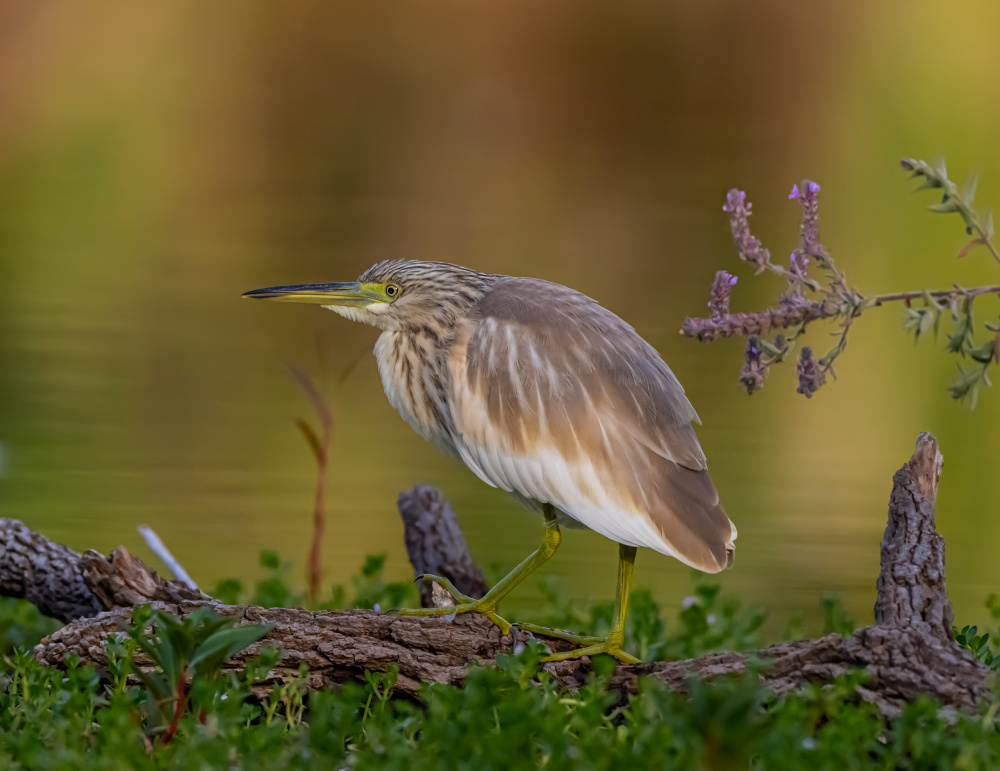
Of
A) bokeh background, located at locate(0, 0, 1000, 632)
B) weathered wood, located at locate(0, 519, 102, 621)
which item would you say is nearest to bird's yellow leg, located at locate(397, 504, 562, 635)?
weathered wood, located at locate(0, 519, 102, 621)

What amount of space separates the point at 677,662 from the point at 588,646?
32 centimetres

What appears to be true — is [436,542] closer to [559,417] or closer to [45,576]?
[559,417]

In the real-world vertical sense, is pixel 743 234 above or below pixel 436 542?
above

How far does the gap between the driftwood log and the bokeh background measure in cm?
166

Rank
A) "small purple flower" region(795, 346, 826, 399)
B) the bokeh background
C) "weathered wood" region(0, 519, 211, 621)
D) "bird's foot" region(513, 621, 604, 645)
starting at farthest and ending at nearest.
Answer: the bokeh background
"weathered wood" region(0, 519, 211, 621)
"bird's foot" region(513, 621, 604, 645)
"small purple flower" region(795, 346, 826, 399)

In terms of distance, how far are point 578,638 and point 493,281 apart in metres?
0.89

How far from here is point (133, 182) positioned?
1196cm

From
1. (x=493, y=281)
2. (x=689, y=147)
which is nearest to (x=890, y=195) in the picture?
(x=689, y=147)

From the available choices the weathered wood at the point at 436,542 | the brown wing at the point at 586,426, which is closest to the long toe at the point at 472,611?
the brown wing at the point at 586,426

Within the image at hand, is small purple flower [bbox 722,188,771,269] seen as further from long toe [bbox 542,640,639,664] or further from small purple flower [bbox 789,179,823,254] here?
long toe [bbox 542,640,639,664]

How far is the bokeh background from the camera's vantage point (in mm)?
5297

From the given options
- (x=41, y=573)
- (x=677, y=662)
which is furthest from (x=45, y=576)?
(x=677, y=662)

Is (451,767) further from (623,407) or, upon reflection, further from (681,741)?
(623,407)

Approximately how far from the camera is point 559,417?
2.94m
